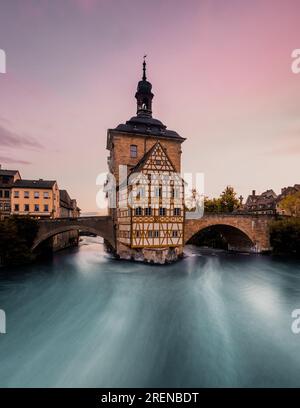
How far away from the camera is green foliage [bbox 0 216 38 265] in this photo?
2082 cm

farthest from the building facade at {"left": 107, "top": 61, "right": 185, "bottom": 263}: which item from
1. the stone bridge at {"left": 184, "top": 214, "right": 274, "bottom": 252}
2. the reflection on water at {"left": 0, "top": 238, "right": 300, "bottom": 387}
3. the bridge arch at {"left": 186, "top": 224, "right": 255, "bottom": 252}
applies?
the bridge arch at {"left": 186, "top": 224, "right": 255, "bottom": 252}

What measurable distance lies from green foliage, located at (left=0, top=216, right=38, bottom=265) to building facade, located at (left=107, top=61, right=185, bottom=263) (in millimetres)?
9619

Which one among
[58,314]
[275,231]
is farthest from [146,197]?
[275,231]

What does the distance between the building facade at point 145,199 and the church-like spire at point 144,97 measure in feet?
10.2

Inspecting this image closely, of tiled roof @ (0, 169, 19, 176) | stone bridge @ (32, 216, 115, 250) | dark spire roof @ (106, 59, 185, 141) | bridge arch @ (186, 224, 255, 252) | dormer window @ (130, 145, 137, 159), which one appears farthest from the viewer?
tiled roof @ (0, 169, 19, 176)

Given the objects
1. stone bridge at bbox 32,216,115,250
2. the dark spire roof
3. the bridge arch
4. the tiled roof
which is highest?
the dark spire roof

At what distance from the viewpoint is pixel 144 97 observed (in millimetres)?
28922

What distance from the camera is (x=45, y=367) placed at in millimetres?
8047

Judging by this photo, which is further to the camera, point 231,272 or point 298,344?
point 231,272

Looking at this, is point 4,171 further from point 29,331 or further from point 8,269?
point 29,331

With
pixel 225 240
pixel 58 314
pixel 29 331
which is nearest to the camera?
pixel 29 331

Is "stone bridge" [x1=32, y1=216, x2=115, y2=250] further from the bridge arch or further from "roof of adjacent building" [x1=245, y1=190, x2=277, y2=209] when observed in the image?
"roof of adjacent building" [x1=245, y1=190, x2=277, y2=209]

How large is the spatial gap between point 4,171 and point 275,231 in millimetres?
43418
